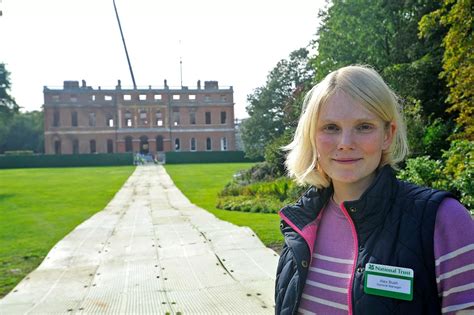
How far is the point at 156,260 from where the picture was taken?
6.22 metres

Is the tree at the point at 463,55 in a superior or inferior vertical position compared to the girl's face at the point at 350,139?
superior

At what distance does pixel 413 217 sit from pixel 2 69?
201 feet

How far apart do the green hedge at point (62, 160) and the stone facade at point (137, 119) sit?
10.1m

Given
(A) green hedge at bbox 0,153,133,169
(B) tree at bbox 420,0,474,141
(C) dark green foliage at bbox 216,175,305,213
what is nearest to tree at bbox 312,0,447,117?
(C) dark green foliage at bbox 216,175,305,213

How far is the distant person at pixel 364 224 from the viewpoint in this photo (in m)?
1.28

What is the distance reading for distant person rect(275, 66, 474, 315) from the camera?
1279 mm

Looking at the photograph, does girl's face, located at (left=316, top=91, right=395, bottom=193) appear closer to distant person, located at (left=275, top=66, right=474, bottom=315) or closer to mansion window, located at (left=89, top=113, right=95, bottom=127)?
distant person, located at (left=275, top=66, right=474, bottom=315)

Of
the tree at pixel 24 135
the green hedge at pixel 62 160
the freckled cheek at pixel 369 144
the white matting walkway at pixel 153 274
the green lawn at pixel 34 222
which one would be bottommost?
the green lawn at pixel 34 222

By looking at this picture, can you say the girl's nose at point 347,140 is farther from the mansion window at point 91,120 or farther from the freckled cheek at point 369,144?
the mansion window at point 91,120

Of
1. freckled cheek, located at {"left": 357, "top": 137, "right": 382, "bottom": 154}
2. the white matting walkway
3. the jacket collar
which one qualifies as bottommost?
the white matting walkway

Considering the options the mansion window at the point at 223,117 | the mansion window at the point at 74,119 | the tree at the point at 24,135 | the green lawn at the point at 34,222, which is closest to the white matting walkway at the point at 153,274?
the green lawn at the point at 34,222

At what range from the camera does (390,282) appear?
1.31 m

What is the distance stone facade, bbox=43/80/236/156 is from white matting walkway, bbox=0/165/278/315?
2043 inches

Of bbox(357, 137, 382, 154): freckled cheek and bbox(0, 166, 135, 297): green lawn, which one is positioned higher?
bbox(357, 137, 382, 154): freckled cheek
